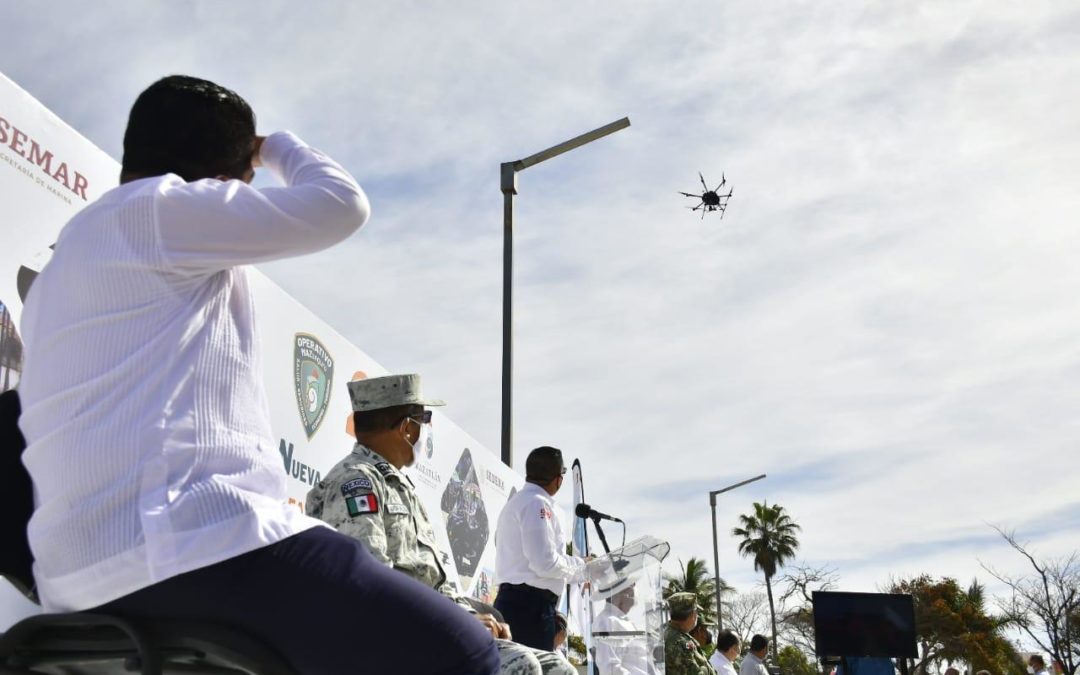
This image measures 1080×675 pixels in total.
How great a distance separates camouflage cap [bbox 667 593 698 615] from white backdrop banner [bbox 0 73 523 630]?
1.96m

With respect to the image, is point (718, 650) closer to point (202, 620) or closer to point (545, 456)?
point (545, 456)

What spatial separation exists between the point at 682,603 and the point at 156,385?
929cm

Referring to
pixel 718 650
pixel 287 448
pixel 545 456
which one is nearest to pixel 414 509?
pixel 287 448

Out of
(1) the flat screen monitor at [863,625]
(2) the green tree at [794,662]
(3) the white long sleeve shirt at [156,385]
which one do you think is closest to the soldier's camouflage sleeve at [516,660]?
(3) the white long sleeve shirt at [156,385]

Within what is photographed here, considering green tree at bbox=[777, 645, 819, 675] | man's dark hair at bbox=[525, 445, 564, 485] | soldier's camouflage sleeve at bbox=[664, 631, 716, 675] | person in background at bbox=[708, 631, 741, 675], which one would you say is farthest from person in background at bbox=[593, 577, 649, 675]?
green tree at bbox=[777, 645, 819, 675]

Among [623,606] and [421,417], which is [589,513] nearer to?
[623,606]

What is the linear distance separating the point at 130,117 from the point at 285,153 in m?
0.28

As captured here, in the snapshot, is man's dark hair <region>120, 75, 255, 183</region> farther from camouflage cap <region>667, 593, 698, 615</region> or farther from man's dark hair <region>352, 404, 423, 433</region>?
camouflage cap <region>667, 593, 698, 615</region>

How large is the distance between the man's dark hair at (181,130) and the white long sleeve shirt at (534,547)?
4641mm

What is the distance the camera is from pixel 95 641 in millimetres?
1574

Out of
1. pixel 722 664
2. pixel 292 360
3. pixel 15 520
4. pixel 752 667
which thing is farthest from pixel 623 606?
pixel 752 667

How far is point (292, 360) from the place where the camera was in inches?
209

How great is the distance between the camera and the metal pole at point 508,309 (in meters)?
10.6

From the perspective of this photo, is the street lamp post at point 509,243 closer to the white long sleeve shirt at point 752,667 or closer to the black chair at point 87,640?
the white long sleeve shirt at point 752,667
